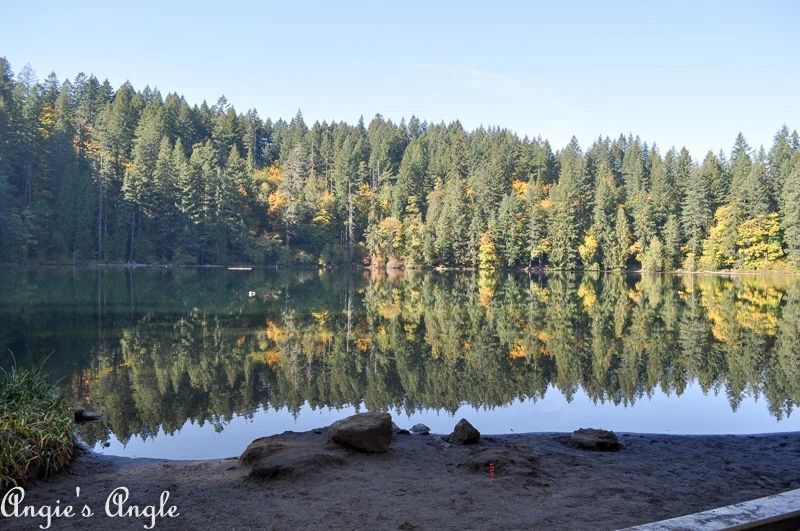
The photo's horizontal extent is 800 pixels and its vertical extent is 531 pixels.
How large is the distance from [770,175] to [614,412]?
73443 millimetres

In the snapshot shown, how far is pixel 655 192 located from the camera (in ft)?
238

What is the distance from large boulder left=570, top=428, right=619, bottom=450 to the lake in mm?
1807

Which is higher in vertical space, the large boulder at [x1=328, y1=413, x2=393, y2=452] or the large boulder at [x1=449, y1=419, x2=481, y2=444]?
the large boulder at [x1=328, y1=413, x2=393, y2=452]

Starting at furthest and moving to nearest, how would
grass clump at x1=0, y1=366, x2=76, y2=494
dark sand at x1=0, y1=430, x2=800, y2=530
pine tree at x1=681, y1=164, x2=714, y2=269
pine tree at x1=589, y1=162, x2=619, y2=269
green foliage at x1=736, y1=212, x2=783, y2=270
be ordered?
pine tree at x1=589, y1=162, x2=619, y2=269
pine tree at x1=681, y1=164, x2=714, y2=269
green foliage at x1=736, y1=212, x2=783, y2=270
grass clump at x1=0, y1=366, x2=76, y2=494
dark sand at x1=0, y1=430, x2=800, y2=530

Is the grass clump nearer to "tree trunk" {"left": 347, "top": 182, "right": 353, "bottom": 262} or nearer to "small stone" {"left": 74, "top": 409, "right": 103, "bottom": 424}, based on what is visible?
"small stone" {"left": 74, "top": 409, "right": 103, "bottom": 424}

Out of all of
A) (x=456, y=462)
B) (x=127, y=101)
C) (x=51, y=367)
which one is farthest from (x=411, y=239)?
(x=456, y=462)

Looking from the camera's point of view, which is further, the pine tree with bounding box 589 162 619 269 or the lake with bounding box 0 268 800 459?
the pine tree with bounding box 589 162 619 269

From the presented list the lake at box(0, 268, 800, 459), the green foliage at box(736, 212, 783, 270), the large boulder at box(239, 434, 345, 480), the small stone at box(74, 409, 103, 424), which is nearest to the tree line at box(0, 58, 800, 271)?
the green foliage at box(736, 212, 783, 270)

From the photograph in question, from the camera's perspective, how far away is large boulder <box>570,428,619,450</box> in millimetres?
7140

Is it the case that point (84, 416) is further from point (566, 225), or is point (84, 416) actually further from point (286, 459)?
point (566, 225)

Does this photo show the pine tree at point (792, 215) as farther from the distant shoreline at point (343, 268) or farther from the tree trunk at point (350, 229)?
the tree trunk at point (350, 229)

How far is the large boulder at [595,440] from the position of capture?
23.4 ft

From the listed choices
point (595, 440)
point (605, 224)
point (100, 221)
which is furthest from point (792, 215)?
point (100, 221)

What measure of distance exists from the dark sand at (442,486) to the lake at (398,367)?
6.42 ft
